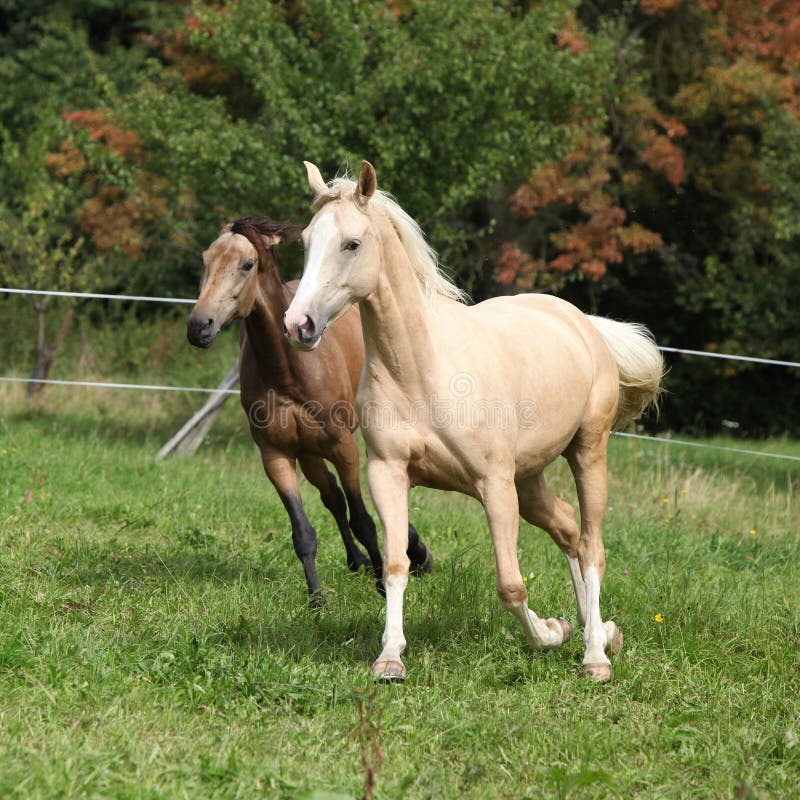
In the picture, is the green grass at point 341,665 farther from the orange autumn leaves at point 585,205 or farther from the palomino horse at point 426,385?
the orange autumn leaves at point 585,205

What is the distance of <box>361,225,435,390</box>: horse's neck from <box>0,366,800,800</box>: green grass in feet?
3.97

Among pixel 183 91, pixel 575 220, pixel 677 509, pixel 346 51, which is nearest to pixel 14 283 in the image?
pixel 183 91

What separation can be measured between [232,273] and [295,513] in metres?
1.27

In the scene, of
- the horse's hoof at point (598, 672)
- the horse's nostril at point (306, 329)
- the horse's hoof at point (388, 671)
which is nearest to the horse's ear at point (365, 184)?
the horse's nostril at point (306, 329)

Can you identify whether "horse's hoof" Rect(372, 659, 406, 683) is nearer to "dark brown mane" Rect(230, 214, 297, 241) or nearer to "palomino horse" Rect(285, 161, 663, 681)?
"palomino horse" Rect(285, 161, 663, 681)

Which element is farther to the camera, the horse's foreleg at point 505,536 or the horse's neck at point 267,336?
the horse's neck at point 267,336

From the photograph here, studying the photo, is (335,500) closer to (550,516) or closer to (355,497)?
(355,497)

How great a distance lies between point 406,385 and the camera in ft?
13.6

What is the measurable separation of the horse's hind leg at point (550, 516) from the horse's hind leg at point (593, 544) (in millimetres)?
74

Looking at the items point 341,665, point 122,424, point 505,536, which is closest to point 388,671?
point 341,665

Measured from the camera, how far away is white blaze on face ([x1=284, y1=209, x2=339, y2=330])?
375cm

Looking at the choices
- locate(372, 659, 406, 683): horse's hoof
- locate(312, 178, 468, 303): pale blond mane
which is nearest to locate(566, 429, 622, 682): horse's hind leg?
locate(372, 659, 406, 683): horse's hoof

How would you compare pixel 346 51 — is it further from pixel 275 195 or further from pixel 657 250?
pixel 657 250

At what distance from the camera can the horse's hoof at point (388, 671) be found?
13.1 ft
